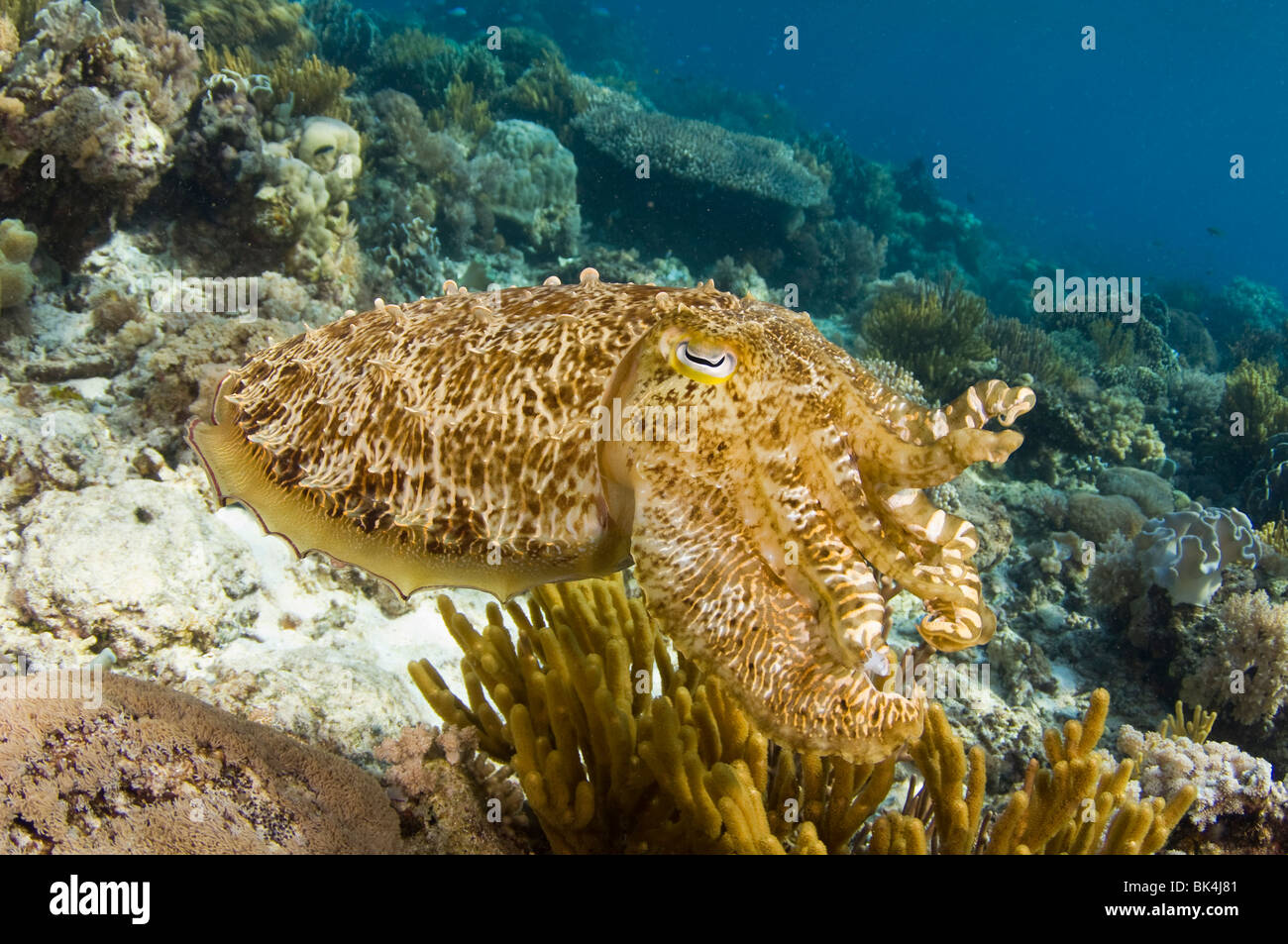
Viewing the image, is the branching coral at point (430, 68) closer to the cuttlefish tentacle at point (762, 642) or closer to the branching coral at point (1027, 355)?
the branching coral at point (1027, 355)

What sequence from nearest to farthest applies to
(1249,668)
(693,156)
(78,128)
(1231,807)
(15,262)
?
(1231,807) < (1249,668) < (15,262) < (78,128) < (693,156)

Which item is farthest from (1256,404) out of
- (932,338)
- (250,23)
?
(250,23)

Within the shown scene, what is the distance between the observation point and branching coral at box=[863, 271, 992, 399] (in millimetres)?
11680

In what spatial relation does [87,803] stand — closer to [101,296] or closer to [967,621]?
[967,621]

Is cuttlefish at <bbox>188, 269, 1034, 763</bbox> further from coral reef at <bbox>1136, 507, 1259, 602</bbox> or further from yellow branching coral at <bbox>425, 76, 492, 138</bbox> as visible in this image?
yellow branching coral at <bbox>425, 76, 492, 138</bbox>

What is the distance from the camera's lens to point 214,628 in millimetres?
4375

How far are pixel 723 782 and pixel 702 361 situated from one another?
4.95ft

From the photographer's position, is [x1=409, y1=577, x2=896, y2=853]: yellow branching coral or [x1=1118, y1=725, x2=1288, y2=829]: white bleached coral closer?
[x1=409, y1=577, x2=896, y2=853]: yellow branching coral

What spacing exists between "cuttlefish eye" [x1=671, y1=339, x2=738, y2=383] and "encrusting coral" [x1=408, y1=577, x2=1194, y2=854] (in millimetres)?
1286

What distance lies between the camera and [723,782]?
236 centimetres

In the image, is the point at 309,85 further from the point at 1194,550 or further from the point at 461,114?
the point at 1194,550

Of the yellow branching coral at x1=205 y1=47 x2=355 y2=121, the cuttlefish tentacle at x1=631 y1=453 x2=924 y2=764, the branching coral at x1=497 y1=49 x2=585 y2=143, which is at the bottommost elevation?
the cuttlefish tentacle at x1=631 y1=453 x2=924 y2=764

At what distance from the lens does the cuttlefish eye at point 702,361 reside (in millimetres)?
1776

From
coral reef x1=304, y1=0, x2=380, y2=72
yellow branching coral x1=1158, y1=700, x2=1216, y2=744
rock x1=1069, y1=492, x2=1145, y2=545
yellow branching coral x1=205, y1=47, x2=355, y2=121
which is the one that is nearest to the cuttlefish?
yellow branching coral x1=1158, y1=700, x2=1216, y2=744
